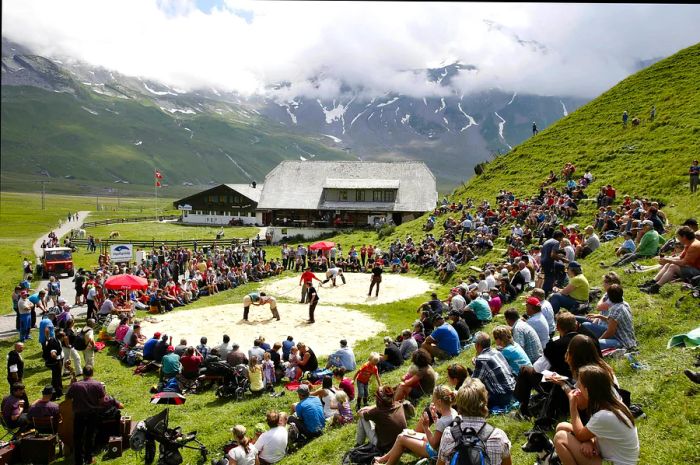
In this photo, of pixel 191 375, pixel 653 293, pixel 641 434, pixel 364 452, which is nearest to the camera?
pixel 641 434

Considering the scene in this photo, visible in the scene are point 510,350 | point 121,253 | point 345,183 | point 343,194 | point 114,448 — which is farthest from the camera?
point 345,183

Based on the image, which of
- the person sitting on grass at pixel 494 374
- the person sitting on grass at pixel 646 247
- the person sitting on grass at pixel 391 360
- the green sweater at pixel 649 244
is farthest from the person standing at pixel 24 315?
the green sweater at pixel 649 244

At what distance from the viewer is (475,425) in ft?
19.2

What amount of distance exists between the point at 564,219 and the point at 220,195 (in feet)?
183

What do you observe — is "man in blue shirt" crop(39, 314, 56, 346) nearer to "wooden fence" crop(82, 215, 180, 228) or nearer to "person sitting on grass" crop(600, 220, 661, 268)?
"person sitting on grass" crop(600, 220, 661, 268)

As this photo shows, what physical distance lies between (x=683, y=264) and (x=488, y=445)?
9967mm

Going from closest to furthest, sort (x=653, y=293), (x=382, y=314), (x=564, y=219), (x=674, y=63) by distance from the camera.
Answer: (x=653, y=293), (x=382, y=314), (x=564, y=219), (x=674, y=63)

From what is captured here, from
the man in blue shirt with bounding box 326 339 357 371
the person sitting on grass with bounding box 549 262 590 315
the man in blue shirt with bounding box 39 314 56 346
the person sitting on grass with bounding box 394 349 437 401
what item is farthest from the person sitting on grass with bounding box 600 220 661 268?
the man in blue shirt with bounding box 39 314 56 346

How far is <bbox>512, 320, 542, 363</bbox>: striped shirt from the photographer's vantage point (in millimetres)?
9719

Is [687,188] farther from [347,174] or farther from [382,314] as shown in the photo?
[347,174]

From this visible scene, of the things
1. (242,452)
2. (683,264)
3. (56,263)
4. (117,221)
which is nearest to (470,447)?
(242,452)

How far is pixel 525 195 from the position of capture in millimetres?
39781

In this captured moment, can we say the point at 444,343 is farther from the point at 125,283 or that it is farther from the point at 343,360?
the point at 125,283

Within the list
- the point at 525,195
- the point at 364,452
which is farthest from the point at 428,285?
the point at 364,452
